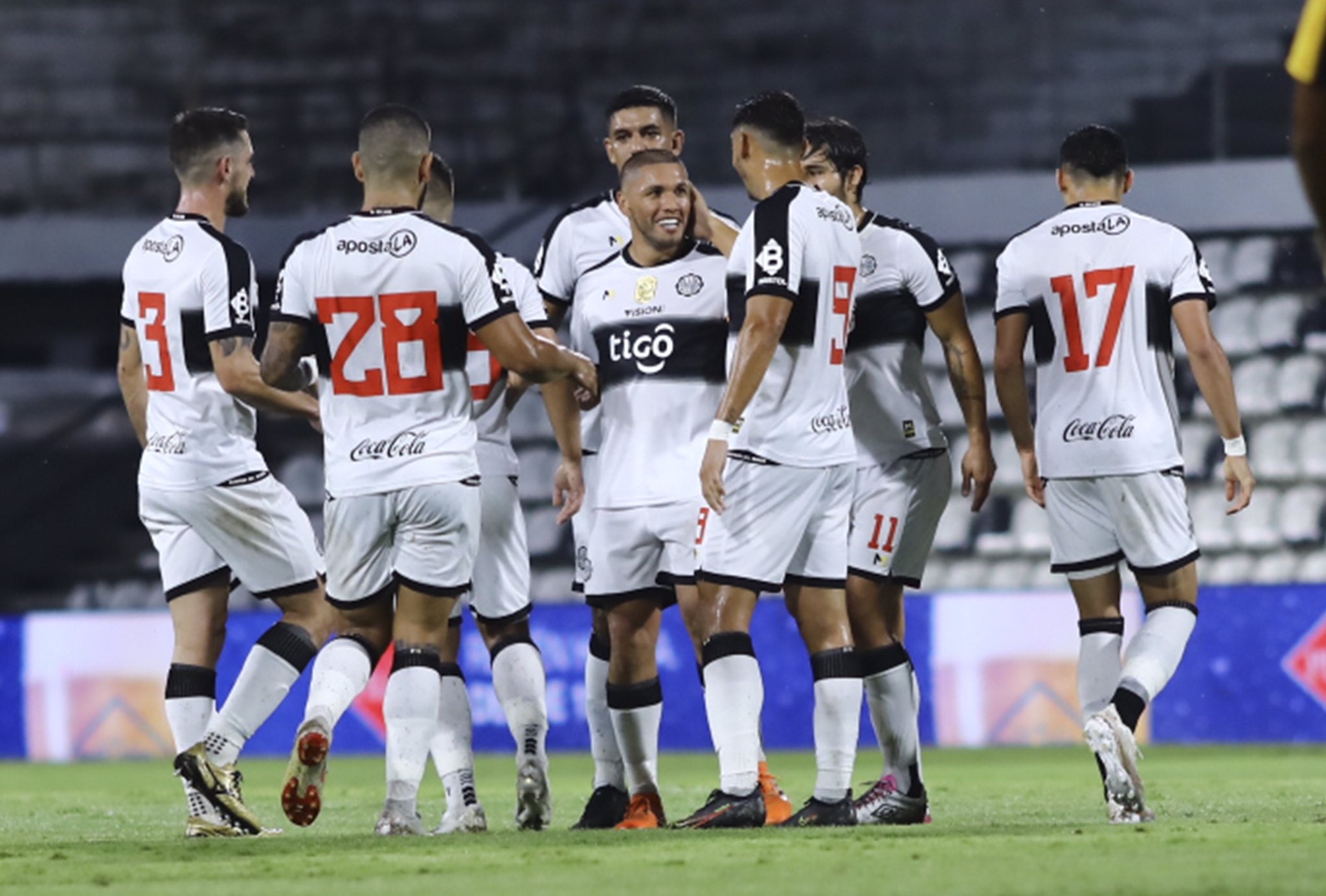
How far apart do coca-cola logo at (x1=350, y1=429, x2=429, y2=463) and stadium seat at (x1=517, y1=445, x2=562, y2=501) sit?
991 cm

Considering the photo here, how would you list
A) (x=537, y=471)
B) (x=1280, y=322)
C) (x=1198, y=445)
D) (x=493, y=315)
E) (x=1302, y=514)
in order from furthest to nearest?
(x=537, y=471) → (x=1280, y=322) → (x=1198, y=445) → (x=1302, y=514) → (x=493, y=315)

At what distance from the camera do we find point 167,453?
6578 mm

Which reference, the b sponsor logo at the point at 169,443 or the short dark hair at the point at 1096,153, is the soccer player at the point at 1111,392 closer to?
the short dark hair at the point at 1096,153

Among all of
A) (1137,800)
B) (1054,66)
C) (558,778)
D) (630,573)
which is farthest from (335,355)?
(1054,66)

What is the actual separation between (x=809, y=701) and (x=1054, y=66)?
677cm

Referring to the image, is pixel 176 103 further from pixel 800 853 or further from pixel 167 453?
pixel 800 853

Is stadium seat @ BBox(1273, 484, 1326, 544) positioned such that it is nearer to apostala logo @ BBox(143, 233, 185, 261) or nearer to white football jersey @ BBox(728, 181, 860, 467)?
white football jersey @ BBox(728, 181, 860, 467)

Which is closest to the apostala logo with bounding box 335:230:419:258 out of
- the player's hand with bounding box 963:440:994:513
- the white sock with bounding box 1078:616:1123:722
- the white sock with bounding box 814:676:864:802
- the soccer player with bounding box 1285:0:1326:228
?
the white sock with bounding box 814:676:864:802

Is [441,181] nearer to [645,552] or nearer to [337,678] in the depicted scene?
[645,552]

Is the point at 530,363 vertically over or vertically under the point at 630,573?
over

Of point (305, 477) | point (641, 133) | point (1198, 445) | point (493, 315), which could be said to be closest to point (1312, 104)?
point (493, 315)

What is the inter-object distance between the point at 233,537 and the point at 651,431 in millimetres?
1405

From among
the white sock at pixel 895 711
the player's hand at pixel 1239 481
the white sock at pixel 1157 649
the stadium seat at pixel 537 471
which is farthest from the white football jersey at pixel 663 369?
the stadium seat at pixel 537 471

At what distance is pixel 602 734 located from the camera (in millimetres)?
6688
